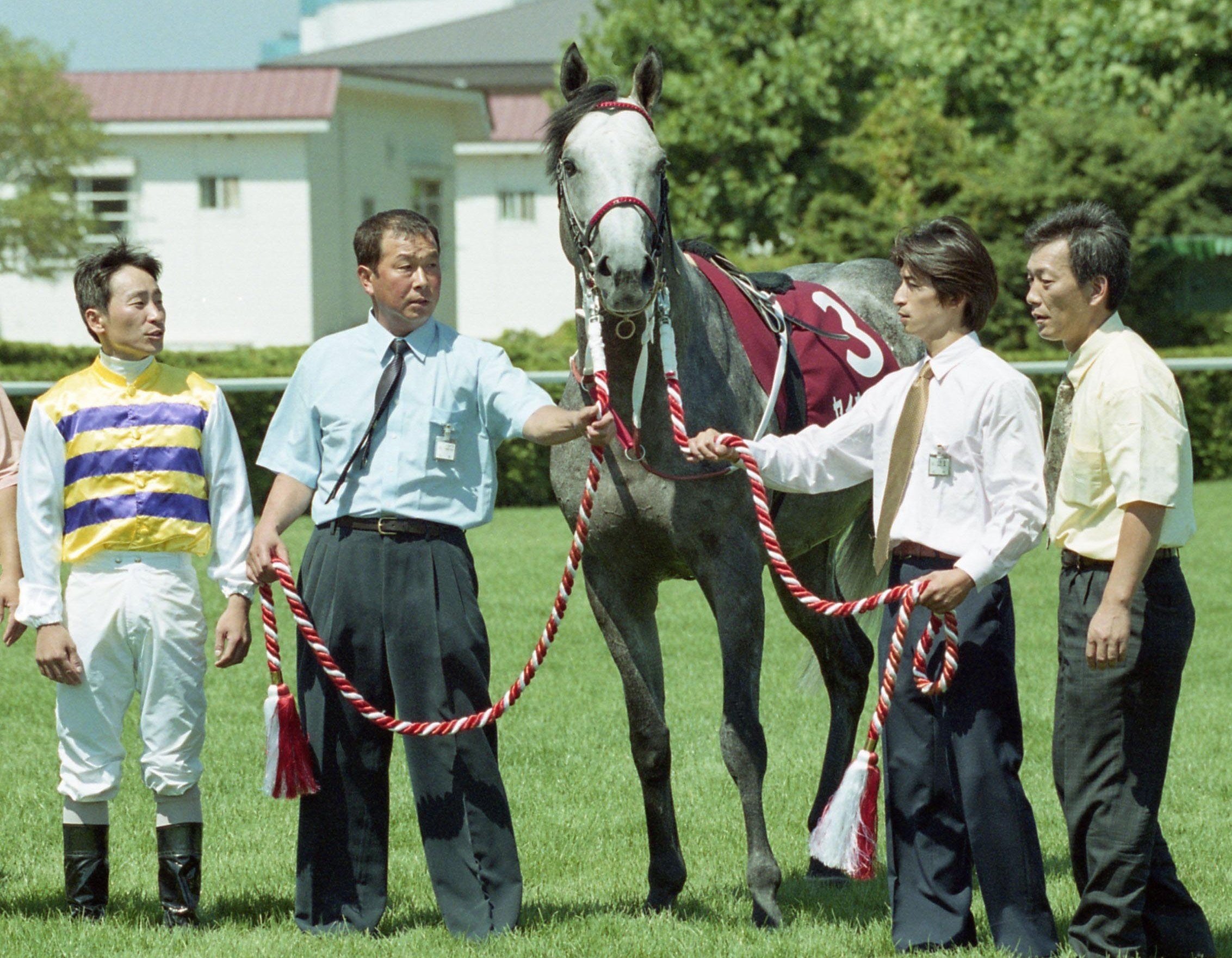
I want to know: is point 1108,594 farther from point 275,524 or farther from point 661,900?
point 275,524

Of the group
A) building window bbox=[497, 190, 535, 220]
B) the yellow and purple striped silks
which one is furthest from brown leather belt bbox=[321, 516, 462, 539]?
building window bbox=[497, 190, 535, 220]

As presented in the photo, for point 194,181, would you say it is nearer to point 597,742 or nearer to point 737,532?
point 597,742

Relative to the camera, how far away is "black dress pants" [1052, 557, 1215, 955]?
11.8 feet

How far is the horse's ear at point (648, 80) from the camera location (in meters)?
4.34

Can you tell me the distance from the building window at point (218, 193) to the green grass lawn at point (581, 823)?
64.1 feet

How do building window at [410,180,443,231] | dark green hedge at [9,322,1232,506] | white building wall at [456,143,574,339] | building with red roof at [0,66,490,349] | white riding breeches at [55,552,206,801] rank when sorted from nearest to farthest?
white riding breeches at [55,552,206,801] < dark green hedge at [9,322,1232,506] < building with red roof at [0,66,490,349] < building window at [410,180,443,231] < white building wall at [456,143,574,339]

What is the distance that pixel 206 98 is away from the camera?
85.7ft

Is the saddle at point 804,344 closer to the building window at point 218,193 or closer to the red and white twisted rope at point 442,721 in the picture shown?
the red and white twisted rope at point 442,721

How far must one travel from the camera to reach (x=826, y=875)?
4848mm

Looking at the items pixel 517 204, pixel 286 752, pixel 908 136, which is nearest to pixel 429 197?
pixel 517 204

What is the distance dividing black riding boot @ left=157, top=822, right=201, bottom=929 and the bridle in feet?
5.69

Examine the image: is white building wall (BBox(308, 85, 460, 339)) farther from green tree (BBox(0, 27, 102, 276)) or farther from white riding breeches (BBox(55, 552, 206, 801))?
white riding breeches (BBox(55, 552, 206, 801))

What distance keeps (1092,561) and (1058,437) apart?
32cm

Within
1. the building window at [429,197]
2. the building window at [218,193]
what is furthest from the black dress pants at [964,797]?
the building window at [429,197]
